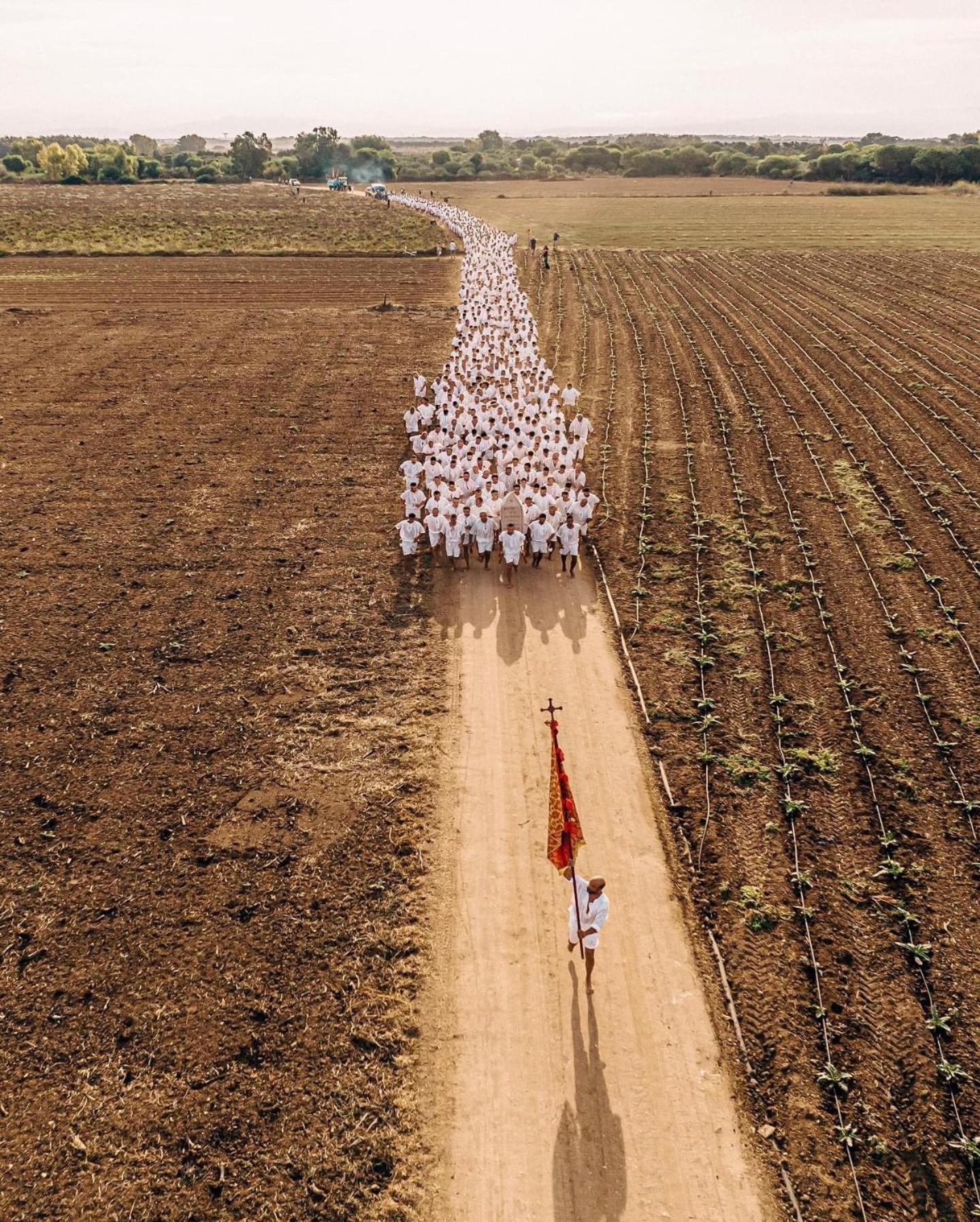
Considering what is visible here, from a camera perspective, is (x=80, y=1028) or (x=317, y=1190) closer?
(x=317, y=1190)

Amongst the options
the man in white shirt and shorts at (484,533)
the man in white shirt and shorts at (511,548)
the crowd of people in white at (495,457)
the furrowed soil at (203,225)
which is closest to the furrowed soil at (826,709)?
the crowd of people in white at (495,457)

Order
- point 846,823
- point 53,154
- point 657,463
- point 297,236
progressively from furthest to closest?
point 53,154
point 297,236
point 657,463
point 846,823

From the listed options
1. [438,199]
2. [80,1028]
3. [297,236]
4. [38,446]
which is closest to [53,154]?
[438,199]

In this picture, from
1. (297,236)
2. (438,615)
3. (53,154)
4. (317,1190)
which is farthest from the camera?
(53,154)

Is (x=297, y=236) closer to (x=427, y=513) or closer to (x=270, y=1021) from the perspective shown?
(x=427, y=513)

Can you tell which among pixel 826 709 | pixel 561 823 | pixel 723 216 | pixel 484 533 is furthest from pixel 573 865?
pixel 723 216

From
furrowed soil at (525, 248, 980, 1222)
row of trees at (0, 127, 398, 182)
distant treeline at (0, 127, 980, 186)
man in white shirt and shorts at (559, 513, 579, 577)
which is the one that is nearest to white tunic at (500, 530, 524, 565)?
man in white shirt and shorts at (559, 513, 579, 577)
